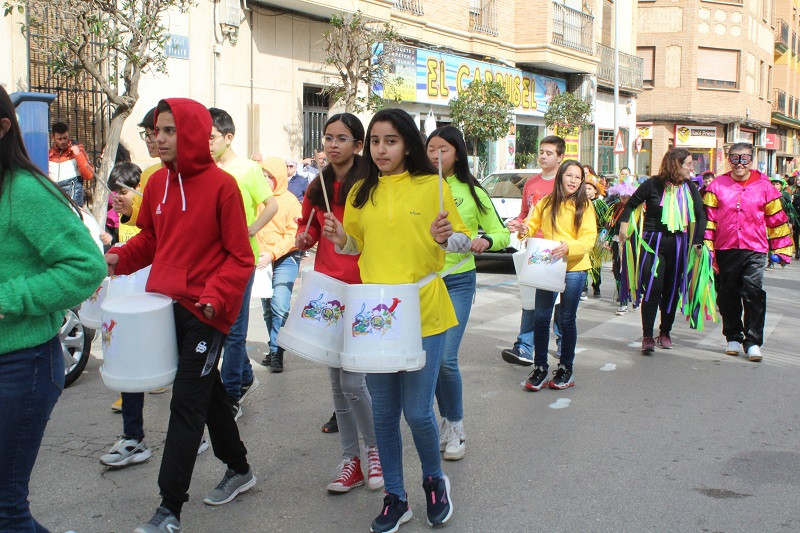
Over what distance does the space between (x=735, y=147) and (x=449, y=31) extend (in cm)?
1668

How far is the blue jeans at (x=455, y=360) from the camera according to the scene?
4.95 metres

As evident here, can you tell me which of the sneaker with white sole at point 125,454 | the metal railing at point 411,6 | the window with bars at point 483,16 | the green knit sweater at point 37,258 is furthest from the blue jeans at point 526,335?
the window with bars at point 483,16

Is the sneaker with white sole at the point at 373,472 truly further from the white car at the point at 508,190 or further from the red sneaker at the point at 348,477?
the white car at the point at 508,190

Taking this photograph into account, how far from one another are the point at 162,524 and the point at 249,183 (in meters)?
2.51

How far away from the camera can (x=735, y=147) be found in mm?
7961

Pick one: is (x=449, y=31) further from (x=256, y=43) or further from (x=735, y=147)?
(x=735, y=147)

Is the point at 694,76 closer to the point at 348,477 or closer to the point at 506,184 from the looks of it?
the point at 506,184

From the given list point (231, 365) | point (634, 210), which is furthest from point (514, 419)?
point (634, 210)

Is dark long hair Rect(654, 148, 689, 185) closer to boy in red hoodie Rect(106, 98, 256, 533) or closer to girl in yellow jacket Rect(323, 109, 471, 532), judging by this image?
girl in yellow jacket Rect(323, 109, 471, 532)

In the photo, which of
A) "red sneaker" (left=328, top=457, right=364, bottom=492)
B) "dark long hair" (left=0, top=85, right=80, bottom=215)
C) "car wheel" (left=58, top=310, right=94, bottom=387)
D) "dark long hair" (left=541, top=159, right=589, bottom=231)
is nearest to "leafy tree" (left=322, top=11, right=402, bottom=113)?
"dark long hair" (left=541, top=159, right=589, bottom=231)

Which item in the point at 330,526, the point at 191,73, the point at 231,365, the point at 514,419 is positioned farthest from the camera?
the point at 191,73

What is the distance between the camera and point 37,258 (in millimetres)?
2875

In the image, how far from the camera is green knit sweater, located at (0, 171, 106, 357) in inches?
109

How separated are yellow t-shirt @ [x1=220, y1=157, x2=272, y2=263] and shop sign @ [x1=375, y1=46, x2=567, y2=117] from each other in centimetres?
1332
